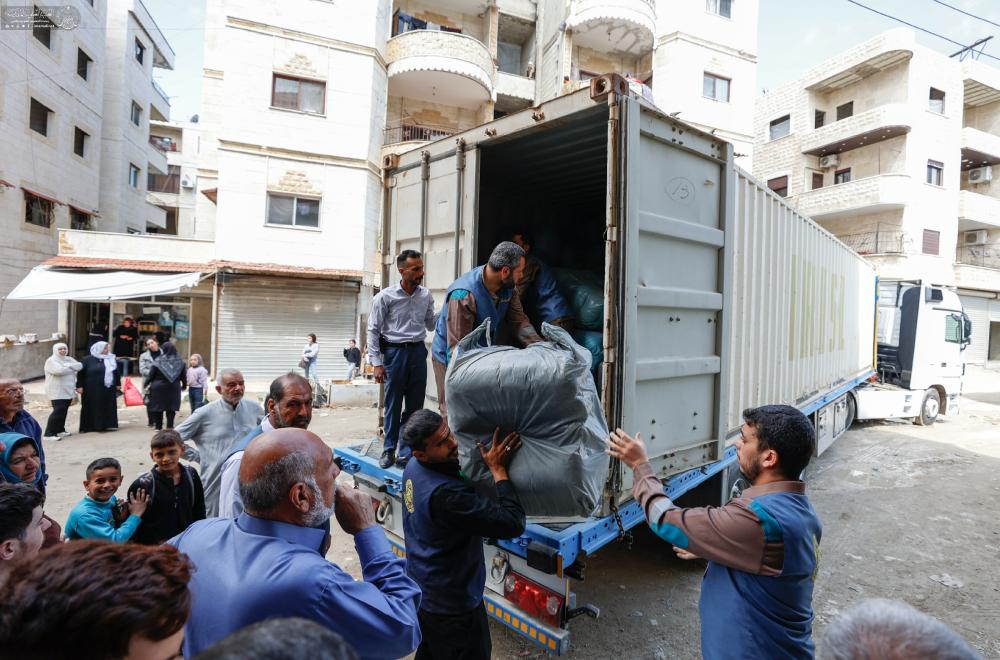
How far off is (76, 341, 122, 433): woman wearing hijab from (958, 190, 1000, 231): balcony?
2690 cm

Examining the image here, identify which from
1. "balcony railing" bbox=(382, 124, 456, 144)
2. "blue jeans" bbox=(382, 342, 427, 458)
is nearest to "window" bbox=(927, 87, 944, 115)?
"balcony railing" bbox=(382, 124, 456, 144)

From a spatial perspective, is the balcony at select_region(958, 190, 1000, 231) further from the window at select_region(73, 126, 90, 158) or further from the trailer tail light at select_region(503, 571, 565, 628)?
the window at select_region(73, 126, 90, 158)

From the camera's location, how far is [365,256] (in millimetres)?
12984

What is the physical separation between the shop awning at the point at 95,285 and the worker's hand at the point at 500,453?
10386 millimetres

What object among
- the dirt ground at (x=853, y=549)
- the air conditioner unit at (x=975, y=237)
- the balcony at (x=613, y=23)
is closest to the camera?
the dirt ground at (x=853, y=549)

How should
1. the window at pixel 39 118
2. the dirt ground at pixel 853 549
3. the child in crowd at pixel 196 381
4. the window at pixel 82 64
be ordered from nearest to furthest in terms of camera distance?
the dirt ground at pixel 853 549, the child in crowd at pixel 196 381, the window at pixel 39 118, the window at pixel 82 64

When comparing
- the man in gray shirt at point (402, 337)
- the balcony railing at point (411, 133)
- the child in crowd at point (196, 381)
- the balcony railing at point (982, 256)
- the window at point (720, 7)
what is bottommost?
the child in crowd at point (196, 381)

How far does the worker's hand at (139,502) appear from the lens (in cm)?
250

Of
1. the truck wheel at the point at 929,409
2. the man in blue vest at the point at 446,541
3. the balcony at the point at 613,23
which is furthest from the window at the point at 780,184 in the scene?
the man in blue vest at the point at 446,541

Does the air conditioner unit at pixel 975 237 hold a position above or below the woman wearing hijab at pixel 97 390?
above

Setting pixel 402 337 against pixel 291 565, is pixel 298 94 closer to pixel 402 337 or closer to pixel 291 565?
pixel 402 337

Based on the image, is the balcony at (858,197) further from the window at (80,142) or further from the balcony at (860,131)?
the window at (80,142)

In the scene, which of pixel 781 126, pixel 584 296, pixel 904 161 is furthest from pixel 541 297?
pixel 781 126

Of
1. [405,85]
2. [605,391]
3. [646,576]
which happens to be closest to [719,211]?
[605,391]
